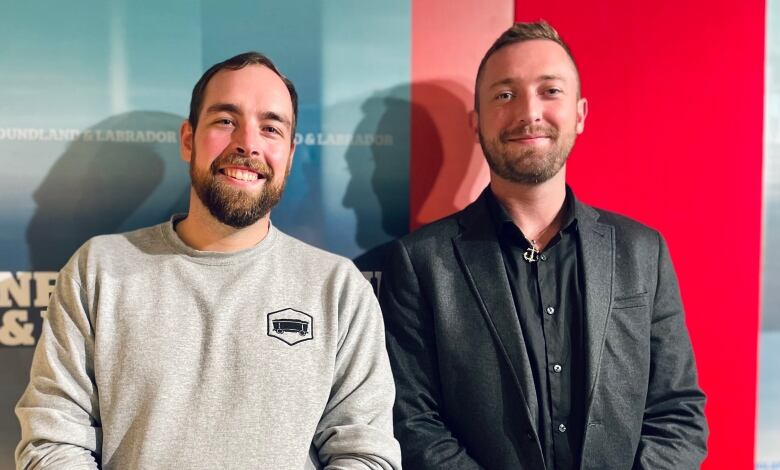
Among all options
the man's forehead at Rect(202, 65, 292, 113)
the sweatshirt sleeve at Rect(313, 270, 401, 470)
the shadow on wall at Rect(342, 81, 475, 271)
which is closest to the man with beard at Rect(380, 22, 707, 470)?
the sweatshirt sleeve at Rect(313, 270, 401, 470)

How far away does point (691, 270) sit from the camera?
7.88 ft

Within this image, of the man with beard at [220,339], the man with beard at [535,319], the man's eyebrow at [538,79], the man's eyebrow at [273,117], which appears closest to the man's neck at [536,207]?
the man with beard at [535,319]

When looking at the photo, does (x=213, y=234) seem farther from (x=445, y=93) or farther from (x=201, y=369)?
(x=445, y=93)

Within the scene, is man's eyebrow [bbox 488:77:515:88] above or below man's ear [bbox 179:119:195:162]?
above

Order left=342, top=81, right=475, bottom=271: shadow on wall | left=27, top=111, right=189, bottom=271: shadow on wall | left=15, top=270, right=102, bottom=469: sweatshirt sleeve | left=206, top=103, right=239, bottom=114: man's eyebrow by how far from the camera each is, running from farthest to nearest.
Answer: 1. left=342, top=81, right=475, bottom=271: shadow on wall
2. left=27, top=111, right=189, bottom=271: shadow on wall
3. left=206, top=103, right=239, bottom=114: man's eyebrow
4. left=15, top=270, right=102, bottom=469: sweatshirt sleeve

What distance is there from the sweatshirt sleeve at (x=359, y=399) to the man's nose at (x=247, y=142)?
45 cm

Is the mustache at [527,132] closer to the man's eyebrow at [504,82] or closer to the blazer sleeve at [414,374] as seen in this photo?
the man's eyebrow at [504,82]

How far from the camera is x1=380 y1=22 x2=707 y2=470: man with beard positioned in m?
1.83

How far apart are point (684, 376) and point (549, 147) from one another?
80 cm

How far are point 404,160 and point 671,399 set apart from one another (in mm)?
1150

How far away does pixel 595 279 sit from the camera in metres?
1.89

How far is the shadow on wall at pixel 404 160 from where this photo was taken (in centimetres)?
228

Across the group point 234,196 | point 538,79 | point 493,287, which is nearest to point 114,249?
point 234,196

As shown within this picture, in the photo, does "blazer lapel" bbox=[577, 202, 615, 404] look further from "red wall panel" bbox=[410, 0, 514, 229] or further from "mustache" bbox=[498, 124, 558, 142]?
"red wall panel" bbox=[410, 0, 514, 229]
